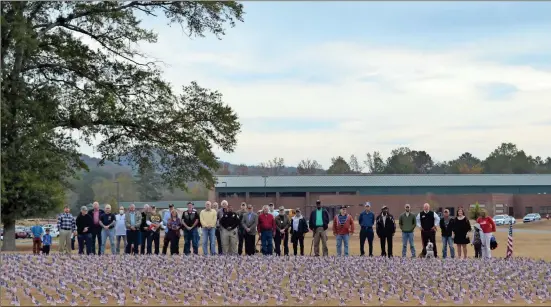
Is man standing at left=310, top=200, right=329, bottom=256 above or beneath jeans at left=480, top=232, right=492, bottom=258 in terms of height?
above

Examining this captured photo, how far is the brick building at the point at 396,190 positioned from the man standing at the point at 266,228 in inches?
3658

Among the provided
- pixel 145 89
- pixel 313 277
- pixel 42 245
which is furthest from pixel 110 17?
pixel 313 277

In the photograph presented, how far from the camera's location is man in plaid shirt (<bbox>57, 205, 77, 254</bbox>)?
30.8m

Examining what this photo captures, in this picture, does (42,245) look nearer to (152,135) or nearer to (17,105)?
(17,105)

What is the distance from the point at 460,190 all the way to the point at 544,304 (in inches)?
4637

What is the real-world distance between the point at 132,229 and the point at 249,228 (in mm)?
4347

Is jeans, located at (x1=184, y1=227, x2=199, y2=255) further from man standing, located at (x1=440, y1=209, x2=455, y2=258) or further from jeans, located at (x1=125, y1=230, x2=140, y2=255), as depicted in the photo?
man standing, located at (x1=440, y1=209, x2=455, y2=258)

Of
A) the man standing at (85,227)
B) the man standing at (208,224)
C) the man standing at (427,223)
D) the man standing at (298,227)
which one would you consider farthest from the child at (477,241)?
the man standing at (85,227)

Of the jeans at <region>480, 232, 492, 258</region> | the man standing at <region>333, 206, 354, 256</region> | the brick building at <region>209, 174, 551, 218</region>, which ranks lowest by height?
the jeans at <region>480, 232, 492, 258</region>

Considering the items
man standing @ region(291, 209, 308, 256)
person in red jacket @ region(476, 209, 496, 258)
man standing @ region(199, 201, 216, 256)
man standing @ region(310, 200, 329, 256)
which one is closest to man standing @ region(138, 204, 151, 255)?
man standing @ region(199, 201, 216, 256)

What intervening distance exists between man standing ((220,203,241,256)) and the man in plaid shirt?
5.33 meters

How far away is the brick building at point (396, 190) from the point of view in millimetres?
124438

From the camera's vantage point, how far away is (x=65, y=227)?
30906mm

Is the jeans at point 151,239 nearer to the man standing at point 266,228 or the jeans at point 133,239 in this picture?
the jeans at point 133,239
